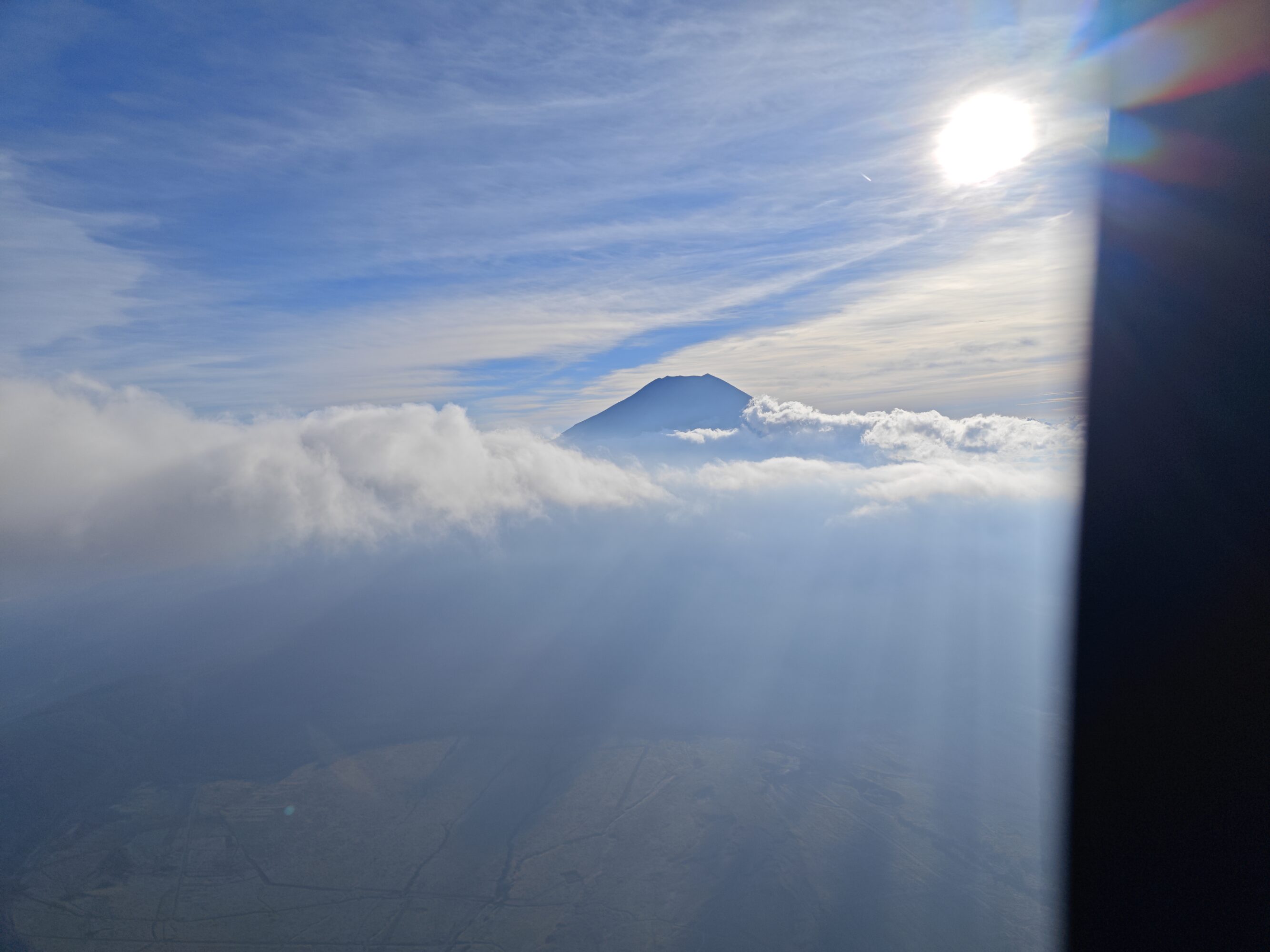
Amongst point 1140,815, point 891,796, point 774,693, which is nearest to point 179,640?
point 774,693

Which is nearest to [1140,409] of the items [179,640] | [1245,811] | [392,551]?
[1245,811]

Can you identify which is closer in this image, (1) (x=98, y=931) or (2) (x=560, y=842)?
(1) (x=98, y=931)

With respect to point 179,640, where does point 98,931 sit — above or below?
above

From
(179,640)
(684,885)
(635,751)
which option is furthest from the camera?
(179,640)

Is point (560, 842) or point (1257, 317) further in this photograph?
point (560, 842)

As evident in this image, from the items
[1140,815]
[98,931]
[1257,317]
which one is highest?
[1257,317]

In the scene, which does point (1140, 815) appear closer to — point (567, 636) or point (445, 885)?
point (445, 885)

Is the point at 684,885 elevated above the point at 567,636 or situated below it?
above

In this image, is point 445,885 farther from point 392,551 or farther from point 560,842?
point 392,551

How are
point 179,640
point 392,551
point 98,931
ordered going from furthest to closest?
point 392,551 → point 179,640 → point 98,931
